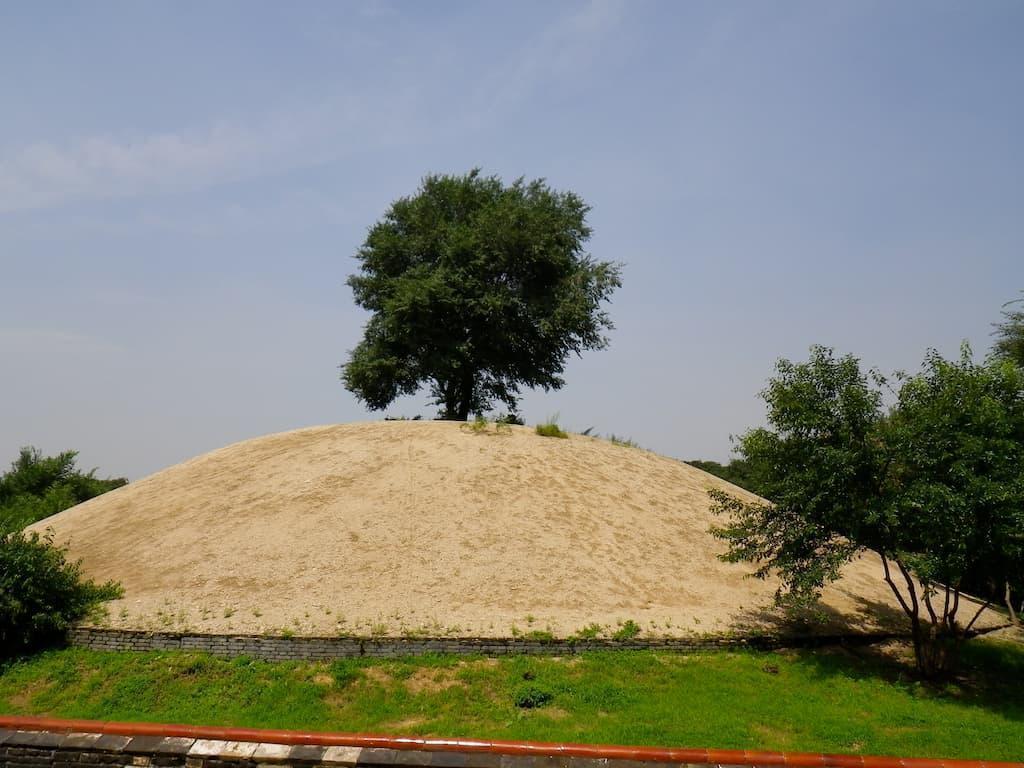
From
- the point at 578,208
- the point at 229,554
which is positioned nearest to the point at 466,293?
the point at 578,208

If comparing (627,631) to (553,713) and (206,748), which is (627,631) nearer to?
(553,713)

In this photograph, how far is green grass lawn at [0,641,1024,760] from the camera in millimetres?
11664

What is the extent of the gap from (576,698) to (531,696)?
86 centimetres

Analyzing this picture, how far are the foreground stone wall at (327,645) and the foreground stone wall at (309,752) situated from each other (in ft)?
21.9

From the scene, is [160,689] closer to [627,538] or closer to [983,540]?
[627,538]

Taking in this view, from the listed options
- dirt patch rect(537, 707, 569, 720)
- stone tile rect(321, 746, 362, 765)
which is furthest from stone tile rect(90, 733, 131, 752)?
dirt patch rect(537, 707, 569, 720)

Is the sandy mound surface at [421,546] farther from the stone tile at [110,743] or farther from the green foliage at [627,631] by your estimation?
the stone tile at [110,743]

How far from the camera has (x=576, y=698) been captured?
42.6 ft

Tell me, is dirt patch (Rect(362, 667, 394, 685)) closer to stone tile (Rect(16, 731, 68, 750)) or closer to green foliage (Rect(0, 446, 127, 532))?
stone tile (Rect(16, 731, 68, 750))

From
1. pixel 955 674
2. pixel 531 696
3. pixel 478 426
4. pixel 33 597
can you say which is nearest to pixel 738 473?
pixel 478 426

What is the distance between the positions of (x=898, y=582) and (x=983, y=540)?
376 inches

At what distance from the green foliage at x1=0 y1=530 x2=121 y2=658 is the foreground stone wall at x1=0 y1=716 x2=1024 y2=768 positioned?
8018 millimetres

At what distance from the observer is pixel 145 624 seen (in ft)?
49.7

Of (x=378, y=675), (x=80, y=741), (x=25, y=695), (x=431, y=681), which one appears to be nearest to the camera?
(x=80, y=741)
